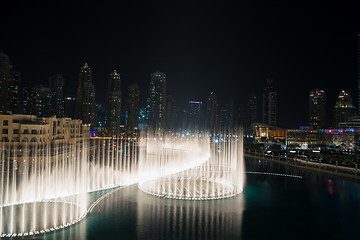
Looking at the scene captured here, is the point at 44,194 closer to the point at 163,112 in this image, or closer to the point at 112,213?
the point at 112,213

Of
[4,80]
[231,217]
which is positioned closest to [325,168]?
[231,217]

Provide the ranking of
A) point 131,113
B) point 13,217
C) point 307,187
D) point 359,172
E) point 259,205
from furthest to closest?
point 131,113, point 359,172, point 307,187, point 259,205, point 13,217

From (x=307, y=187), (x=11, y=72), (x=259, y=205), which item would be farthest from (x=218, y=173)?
(x=11, y=72)

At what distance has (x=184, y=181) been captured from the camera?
23.0 metres

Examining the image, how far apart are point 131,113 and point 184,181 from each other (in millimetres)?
97329

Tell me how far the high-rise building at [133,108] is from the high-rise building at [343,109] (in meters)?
80.2

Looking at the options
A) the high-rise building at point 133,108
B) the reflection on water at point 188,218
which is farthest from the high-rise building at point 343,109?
the reflection on water at point 188,218

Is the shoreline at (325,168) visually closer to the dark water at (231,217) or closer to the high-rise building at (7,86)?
the dark water at (231,217)

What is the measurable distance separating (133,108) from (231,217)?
107 meters

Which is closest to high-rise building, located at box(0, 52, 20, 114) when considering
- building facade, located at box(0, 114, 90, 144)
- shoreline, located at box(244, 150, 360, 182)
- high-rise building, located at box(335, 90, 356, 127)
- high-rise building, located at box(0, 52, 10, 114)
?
high-rise building, located at box(0, 52, 10, 114)

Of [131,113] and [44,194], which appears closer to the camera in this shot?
[44,194]

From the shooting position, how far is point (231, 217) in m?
14.4

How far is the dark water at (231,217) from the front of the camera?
12.2 metres

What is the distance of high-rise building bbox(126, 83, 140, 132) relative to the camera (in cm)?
11575
